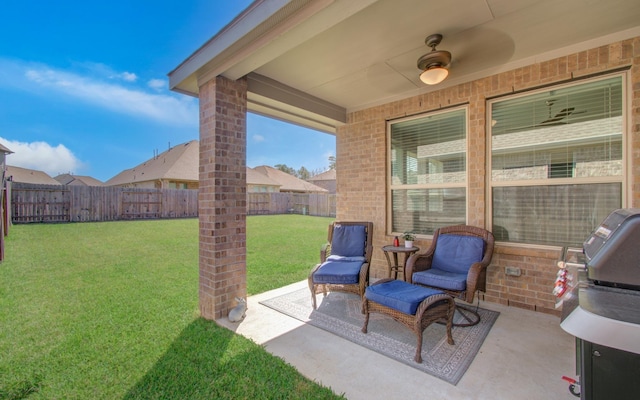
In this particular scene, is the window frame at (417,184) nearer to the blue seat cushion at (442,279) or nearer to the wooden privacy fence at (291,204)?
the blue seat cushion at (442,279)

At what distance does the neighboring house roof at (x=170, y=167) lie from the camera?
20.5m

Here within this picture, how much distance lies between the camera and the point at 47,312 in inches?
138

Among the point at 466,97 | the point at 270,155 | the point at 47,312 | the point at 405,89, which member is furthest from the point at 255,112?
the point at 270,155

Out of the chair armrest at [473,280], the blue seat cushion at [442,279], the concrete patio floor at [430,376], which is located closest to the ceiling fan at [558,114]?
the chair armrest at [473,280]

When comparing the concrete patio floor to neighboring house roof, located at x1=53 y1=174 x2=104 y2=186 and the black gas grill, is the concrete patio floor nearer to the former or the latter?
the black gas grill

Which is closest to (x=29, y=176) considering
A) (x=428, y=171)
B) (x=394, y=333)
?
(x=428, y=171)

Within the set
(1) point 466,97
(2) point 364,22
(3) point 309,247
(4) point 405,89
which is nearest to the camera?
(2) point 364,22

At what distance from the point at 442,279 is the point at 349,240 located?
1.68 metres

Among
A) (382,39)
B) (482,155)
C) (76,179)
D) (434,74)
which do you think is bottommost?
(482,155)

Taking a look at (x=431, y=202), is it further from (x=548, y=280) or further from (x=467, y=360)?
(x=467, y=360)

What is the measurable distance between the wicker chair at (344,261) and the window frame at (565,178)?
1.85m

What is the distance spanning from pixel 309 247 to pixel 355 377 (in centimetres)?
587

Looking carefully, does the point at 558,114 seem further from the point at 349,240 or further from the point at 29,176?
the point at 29,176

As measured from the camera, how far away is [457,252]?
380cm
